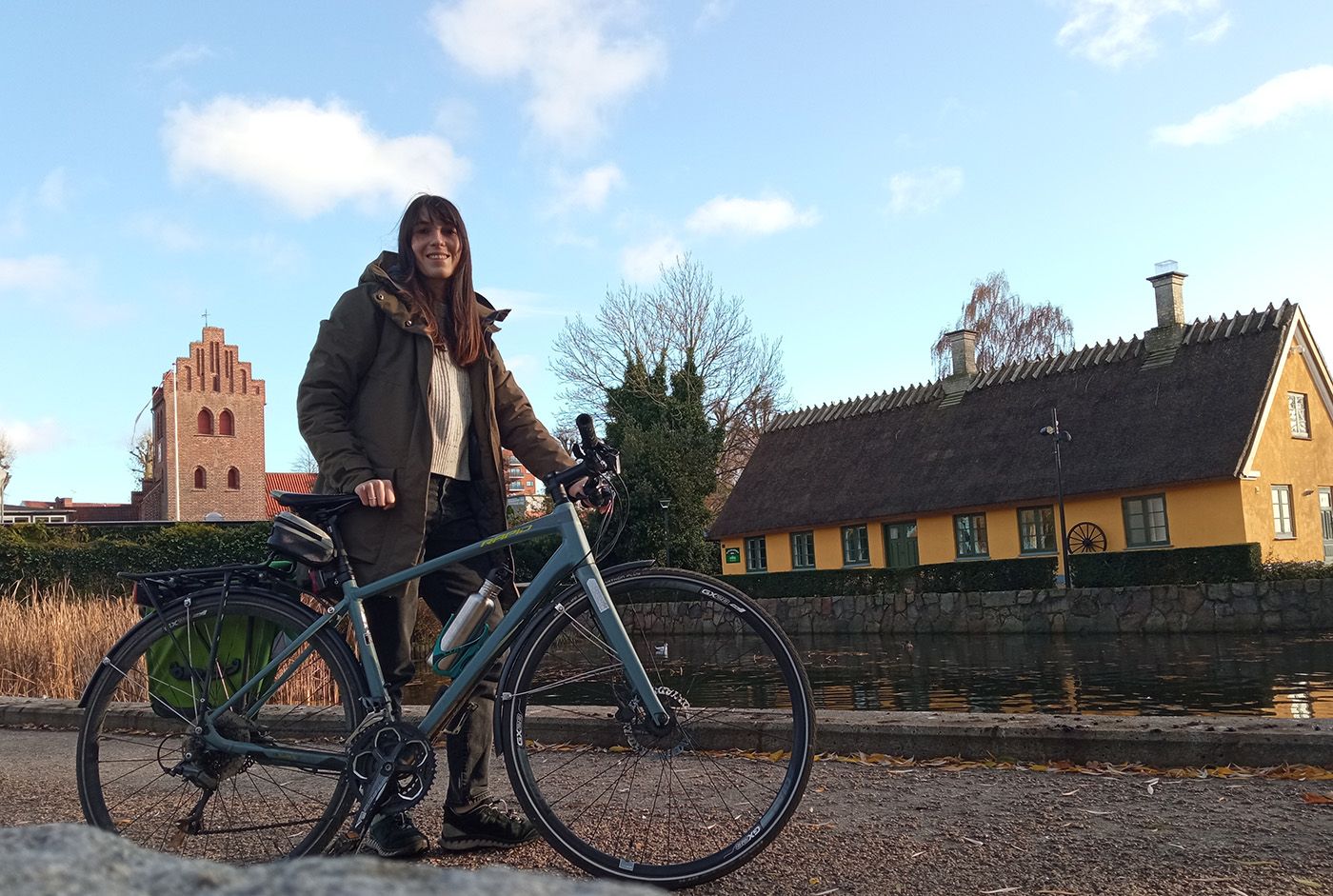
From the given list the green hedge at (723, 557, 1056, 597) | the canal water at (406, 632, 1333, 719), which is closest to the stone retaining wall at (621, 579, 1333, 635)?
the green hedge at (723, 557, 1056, 597)

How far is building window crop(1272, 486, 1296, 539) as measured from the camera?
2469 cm

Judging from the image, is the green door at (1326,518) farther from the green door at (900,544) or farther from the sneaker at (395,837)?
the sneaker at (395,837)

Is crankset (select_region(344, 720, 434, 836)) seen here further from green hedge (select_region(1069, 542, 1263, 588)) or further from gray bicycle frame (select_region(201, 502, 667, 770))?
green hedge (select_region(1069, 542, 1263, 588))

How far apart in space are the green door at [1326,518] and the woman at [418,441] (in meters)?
27.2

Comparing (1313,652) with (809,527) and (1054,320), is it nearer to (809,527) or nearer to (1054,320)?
(809,527)

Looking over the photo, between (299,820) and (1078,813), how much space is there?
2.24 meters

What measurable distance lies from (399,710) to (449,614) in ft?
1.30

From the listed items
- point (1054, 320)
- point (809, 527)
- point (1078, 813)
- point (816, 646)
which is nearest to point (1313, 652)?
point (816, 646)

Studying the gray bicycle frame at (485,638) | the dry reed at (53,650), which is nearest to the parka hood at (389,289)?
the gray bicycle frame at (485,638)

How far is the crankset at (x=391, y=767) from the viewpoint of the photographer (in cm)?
293

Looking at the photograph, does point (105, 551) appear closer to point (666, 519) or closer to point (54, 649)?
point (666, 519)

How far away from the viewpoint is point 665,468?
32.2m

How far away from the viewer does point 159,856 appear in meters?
0.97

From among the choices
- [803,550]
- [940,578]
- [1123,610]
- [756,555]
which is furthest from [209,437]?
[1123,610]
